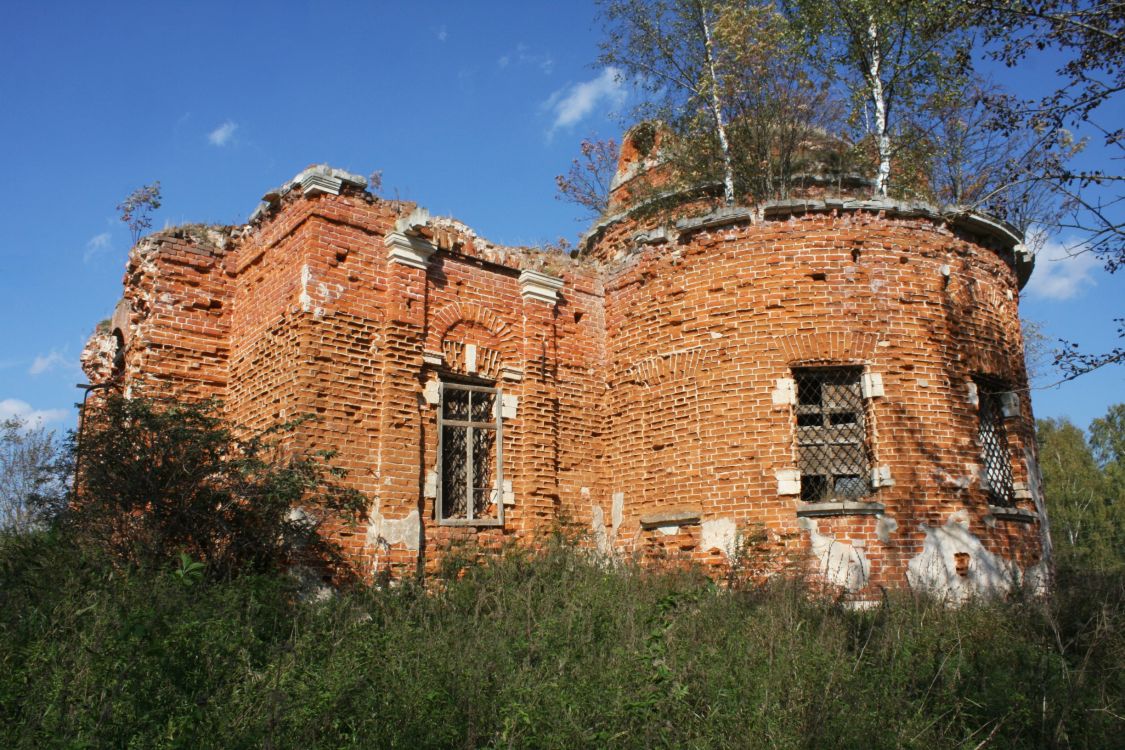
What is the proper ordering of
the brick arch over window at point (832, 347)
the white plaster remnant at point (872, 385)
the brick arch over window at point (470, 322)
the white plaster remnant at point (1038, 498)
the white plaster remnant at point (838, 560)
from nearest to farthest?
the white plaster remnant at point (838, 560)
the white plaster remnant at point (872, 385)
the brick arch over window at point (832, 347)
the brick arch over window at point (470, 322)
the white plaster remnant at point (1038, 498)

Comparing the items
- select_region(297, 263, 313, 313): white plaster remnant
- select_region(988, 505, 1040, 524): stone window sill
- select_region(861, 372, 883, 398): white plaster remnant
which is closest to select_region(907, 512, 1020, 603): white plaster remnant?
select_region(988, 505, 1040, 524): stone window sill

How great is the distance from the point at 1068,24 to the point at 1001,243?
4910 millimetres

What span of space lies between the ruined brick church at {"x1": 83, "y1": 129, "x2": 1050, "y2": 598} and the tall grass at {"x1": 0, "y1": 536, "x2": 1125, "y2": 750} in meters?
1.99

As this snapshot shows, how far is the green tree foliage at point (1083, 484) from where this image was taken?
34.8 m

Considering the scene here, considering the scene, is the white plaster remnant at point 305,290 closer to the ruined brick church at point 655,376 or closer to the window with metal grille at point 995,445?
the ruined brick church at point 655,376

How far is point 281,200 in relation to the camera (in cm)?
1005

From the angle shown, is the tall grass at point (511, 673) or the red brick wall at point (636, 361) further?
the red brick wall at point (636, 361)

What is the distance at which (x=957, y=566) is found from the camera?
9.41 meters

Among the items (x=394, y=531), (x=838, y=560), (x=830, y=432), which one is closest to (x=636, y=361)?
(x=830, y=432)

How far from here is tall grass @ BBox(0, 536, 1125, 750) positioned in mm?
4594

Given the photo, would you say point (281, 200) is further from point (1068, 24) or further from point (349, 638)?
point (1068, 24)

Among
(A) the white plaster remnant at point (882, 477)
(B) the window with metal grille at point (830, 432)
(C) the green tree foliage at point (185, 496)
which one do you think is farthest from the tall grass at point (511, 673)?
(B) the window with metal grille at point (830, 432)

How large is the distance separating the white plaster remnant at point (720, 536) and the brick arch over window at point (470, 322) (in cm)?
342

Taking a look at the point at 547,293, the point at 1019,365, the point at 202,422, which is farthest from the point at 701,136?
the point at 202,422
